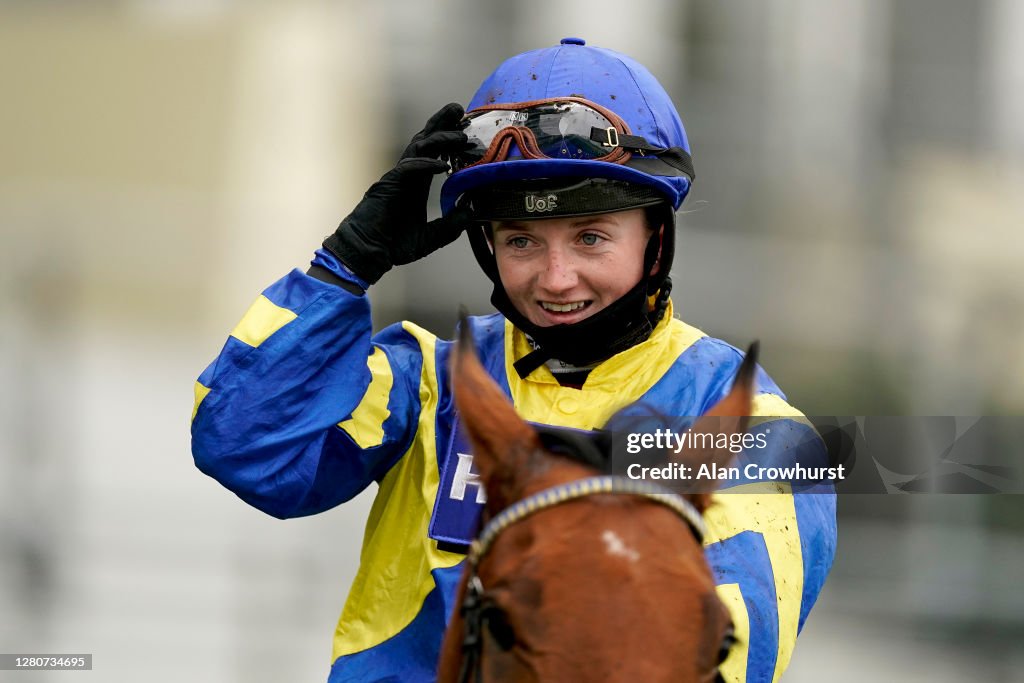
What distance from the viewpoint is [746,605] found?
2.12m

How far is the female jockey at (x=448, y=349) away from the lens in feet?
8.27

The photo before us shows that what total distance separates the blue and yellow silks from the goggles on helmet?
1.21 feet

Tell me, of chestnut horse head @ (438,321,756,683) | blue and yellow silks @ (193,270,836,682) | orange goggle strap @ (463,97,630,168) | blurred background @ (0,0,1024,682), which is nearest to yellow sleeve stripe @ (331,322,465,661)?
blue and yellow silks @ (193,270,836,682)

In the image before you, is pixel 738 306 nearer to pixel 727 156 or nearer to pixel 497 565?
pixel 727 156

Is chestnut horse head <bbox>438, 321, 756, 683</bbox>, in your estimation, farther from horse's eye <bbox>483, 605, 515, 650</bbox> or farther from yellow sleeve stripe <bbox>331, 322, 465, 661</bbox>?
yellow sleeve stripe <bbox>331, 322, 465, 661</bbox>

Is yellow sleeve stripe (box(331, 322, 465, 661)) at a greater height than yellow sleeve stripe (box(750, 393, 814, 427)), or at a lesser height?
lesser

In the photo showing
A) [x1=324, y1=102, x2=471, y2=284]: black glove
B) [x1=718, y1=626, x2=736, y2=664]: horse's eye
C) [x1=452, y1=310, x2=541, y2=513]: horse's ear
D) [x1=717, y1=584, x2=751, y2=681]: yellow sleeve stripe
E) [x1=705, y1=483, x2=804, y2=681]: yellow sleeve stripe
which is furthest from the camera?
[x1=324, y1=102, x2=471, y2=284]: black glove

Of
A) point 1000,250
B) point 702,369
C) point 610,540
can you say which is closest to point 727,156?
point 1000,250

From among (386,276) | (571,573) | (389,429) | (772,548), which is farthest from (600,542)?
(386,276)

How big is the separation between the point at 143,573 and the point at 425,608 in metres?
4.57

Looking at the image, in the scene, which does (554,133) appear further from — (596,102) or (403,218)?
(403,218)

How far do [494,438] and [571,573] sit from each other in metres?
0.26

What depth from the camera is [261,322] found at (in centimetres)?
254

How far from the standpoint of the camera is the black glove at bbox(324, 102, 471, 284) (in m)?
2.61
